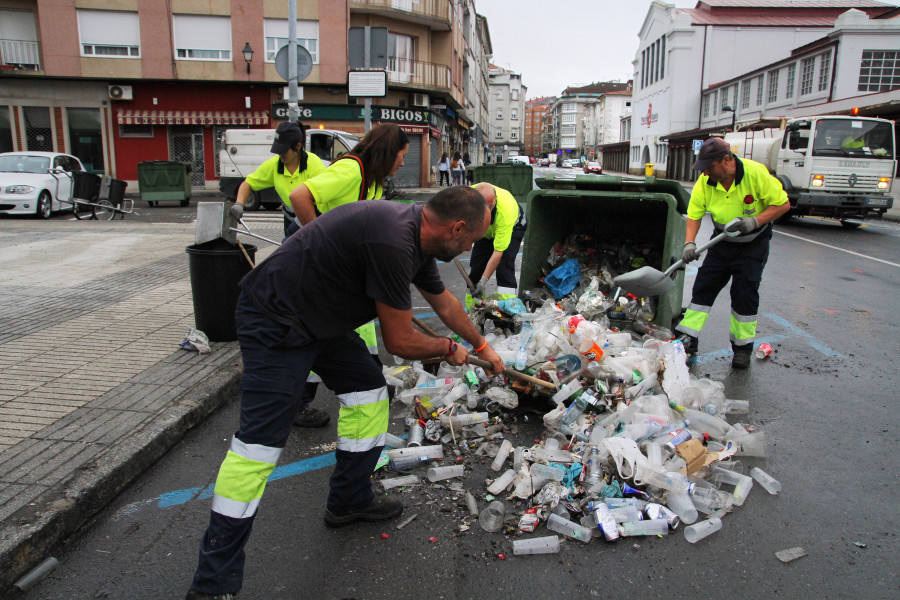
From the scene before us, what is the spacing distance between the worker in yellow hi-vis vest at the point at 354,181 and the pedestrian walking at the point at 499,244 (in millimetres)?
1302

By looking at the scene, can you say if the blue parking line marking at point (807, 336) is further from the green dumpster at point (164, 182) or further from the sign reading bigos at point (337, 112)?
the sign reading bigos at point (337, 112)

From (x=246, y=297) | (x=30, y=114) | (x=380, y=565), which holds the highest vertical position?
(x=30, y=114)

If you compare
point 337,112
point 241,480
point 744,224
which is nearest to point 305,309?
point 241,480

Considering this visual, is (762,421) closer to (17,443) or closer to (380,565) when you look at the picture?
(380,565)

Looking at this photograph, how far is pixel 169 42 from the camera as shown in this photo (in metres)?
26.4

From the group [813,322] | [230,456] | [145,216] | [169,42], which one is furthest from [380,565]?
[169,42]

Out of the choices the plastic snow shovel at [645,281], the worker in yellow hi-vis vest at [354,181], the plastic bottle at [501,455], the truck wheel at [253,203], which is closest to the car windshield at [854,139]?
the plastic snow shovel at [645,281]

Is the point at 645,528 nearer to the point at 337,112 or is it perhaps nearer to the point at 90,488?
the point at 90,488

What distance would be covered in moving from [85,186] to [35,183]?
3.39ft

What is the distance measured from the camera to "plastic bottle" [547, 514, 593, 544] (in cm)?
273

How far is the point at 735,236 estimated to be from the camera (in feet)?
16.3

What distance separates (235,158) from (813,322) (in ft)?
57.0

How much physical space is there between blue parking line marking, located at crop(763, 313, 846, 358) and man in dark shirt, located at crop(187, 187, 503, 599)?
4.31 meters

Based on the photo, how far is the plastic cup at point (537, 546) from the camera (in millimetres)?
2637
